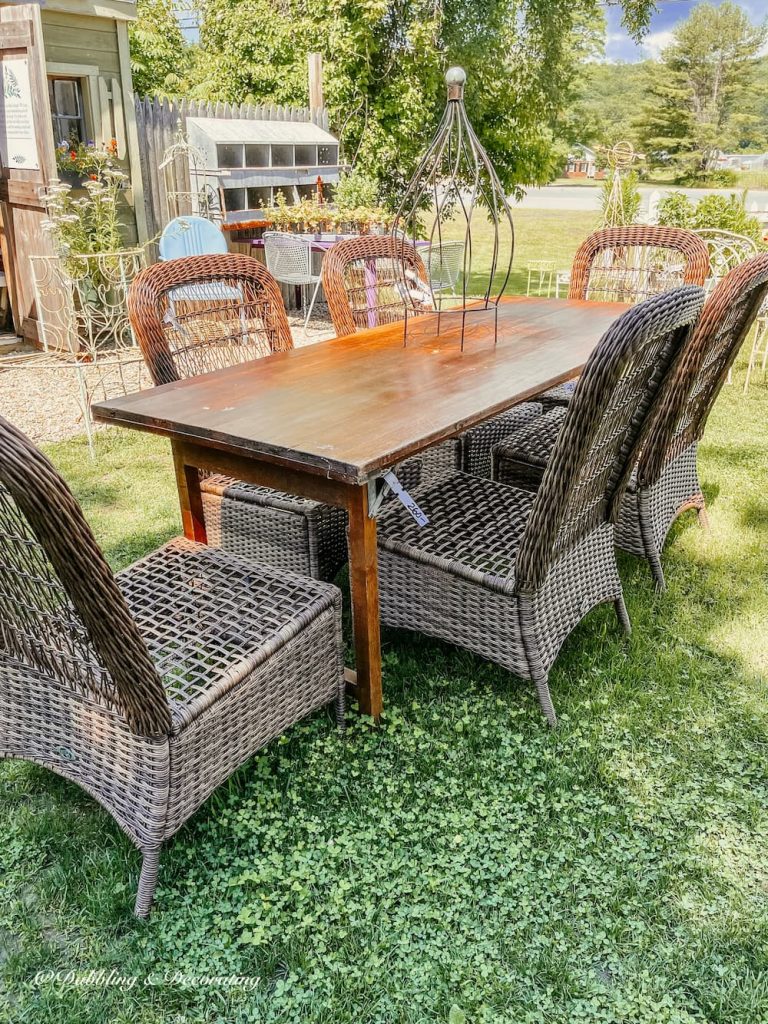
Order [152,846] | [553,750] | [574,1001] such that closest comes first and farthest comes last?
[574,1001] → [152,846] → [553,750]

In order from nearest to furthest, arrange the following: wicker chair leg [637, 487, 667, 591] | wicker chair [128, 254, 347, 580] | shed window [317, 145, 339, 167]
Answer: wicker chair [128, 254, 347, 580]
wicker chair leg [637, 487, 667, 591]
shed window [317, 145, 339, 167]

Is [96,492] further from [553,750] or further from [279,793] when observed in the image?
[553,750]

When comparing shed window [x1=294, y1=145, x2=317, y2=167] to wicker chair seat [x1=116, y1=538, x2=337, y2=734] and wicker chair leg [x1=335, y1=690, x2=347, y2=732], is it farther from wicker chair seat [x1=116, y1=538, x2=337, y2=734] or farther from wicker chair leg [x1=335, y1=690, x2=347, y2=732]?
wicker chair leg [x1=335, y1=690, x2=347, y2=732]

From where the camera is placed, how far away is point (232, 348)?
8.72 feet

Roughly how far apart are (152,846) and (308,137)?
692 cm

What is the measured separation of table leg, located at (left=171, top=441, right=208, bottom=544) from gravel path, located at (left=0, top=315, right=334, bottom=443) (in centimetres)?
176

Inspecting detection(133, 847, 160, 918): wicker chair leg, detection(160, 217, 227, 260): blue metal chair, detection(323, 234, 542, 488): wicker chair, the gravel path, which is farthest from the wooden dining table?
detection(160, 217, 227, 260): blue metal chair

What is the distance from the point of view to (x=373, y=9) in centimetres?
770

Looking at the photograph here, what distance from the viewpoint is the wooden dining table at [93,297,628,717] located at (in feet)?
5.60

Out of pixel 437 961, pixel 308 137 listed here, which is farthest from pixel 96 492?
pixel 308 137

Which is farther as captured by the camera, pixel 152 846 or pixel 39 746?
pixel 39 746

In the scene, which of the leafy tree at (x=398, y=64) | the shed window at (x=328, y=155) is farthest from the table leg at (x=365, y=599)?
the leafy tree at (x=398, y=64)

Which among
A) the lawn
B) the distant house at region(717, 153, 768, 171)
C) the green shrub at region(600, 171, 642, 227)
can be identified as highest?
the distant house at region(717, 153, 768, 171)

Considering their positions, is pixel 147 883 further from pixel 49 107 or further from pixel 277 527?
pixel 49 107
